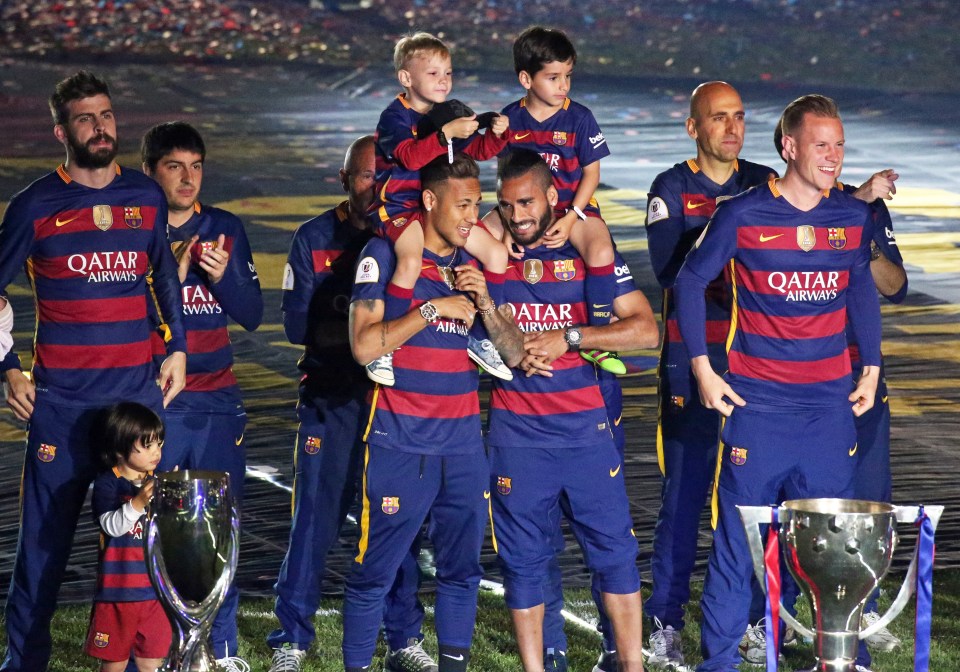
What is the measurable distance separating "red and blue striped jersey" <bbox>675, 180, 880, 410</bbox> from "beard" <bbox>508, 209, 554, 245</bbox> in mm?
470

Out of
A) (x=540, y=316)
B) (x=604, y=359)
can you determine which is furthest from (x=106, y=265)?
(x=604, y=359)

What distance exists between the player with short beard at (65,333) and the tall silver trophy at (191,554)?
147 centimetres

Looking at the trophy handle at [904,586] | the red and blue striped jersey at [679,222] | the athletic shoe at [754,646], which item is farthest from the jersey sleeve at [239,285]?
the trophy handle at [904,586]

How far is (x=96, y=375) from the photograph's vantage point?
194 inches

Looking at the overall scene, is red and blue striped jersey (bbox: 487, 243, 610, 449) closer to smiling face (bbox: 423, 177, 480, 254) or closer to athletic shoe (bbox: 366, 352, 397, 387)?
smiling face (bbox: 423, 177, 480, 254)

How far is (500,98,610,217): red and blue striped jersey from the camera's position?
5785mm

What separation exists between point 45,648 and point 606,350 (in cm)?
206

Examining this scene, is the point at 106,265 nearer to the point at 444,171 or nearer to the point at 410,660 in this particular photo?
the point at 444,171

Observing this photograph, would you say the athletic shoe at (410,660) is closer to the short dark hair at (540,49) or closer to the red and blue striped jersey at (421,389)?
the red and blue striped jersey at (421,389)

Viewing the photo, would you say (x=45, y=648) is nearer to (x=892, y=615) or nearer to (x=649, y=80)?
(x=892, y=615)

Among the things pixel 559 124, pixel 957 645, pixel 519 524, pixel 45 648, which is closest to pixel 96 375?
pixel 45 648

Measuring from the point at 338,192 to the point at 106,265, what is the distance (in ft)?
30.3

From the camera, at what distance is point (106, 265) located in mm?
4934

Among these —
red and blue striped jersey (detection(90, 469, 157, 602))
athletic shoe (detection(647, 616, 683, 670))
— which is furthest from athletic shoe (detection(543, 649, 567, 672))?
red and blue striped jersey (detection(90, 469, 157, 602))
